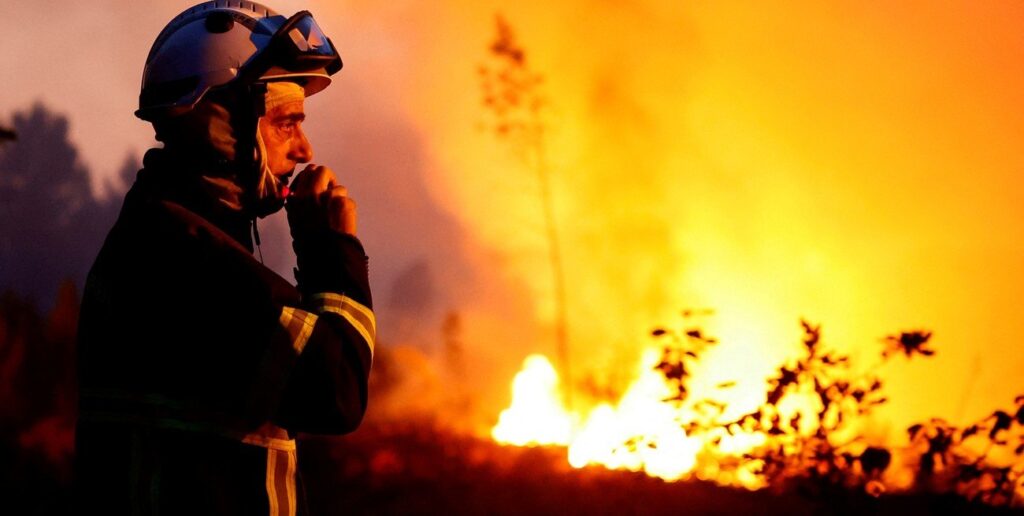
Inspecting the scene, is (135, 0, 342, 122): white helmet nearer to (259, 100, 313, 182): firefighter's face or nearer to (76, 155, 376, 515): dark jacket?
(259, 100, 313, 182): firefighter's face

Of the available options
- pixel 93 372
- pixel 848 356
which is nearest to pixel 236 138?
pixel 93 372

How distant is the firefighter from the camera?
2488 mm

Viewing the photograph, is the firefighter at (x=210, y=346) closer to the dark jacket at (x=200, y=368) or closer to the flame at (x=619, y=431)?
the dark jacket at (x=200, y=368)

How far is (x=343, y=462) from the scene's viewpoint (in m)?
10.8

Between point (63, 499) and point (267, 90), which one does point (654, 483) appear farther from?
point (267, 90)

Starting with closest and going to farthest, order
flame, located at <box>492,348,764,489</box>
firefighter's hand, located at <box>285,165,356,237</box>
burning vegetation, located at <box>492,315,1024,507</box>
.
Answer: firefighter's hand, located at <box>285,165,356,237</box>, burning vegetation, located at <box>492,315,1024,507</box>, flame, located at <box>492,348,764,489</box>

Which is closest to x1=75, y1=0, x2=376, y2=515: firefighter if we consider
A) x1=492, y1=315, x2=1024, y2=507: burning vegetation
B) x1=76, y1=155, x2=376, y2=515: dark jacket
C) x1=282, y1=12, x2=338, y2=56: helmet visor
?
x1=76, y1=155, x2=376, y2=515: dark jacket

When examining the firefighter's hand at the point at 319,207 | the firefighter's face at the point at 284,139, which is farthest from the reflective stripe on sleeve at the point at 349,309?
the firefighter's face at the point at 284,139

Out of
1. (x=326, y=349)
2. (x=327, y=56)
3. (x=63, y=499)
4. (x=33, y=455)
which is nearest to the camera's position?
(x=326, y=349)

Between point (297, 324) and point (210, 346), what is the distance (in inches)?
8.2

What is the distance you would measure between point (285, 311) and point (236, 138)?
0.65m

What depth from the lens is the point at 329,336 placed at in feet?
8.22

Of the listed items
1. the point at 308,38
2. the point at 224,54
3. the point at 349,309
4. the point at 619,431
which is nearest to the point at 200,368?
the point at 349,309

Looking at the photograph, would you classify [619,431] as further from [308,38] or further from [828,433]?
[308,38]
